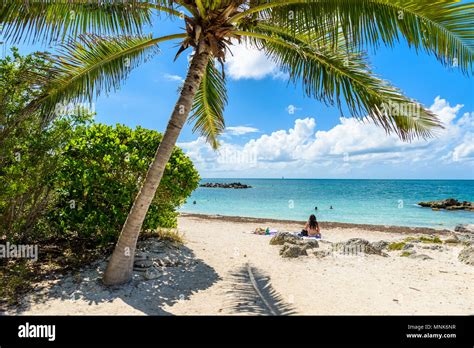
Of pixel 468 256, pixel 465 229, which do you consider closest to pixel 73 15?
Result: pixel 468 256

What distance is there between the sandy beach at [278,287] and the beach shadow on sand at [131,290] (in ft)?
0.05

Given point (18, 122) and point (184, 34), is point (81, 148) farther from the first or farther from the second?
point (184, 34)

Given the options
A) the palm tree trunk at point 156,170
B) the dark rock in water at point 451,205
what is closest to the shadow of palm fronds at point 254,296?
the palm tree trunk at point 156,170

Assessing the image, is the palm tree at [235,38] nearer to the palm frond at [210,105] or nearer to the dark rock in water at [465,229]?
the palm frond at [210,105]

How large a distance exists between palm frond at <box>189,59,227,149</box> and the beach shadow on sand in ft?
15.2

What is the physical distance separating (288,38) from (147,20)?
9.67 ft

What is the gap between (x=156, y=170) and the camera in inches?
210

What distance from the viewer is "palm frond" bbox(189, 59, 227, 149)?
27.5 feet

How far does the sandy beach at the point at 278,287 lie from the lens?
5.05m

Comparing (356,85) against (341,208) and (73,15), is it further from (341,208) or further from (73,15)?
(341,208)

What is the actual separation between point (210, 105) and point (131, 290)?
5.62 meters

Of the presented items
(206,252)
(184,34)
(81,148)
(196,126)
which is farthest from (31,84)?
(206,252)
